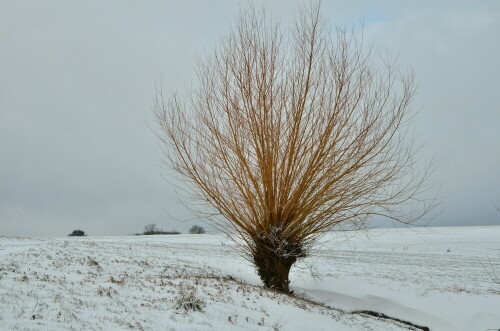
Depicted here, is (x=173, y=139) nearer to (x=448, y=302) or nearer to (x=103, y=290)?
(x=103, y=290)

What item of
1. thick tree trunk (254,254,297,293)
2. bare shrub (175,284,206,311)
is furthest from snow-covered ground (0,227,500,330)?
thick tree trunk (254,254,297,293)

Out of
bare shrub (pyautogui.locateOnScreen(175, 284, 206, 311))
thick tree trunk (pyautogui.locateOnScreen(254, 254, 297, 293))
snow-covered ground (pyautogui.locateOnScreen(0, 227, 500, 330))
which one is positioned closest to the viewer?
snow-covered ground (pyautogui.locateOnScreen(0, 227, 500, 330))

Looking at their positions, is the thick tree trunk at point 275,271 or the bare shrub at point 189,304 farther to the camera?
the thick tree trunk at point 275,271

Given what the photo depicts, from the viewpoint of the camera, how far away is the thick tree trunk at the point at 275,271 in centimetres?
1201

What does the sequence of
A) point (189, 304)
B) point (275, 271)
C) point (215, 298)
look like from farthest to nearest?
point (275, 271), point (215, 298), point (189, 304)

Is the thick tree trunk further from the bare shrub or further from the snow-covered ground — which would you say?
the bare shrub

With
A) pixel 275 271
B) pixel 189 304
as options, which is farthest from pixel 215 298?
pixel 275 271

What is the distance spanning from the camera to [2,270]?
29.2ft

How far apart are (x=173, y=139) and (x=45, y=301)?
6.52 meters

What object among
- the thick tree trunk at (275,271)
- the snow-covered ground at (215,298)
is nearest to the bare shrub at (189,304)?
the snow-covered ground at (215,298)

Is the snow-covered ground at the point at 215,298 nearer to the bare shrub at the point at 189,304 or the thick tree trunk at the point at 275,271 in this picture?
the bare shrub at the point at 189,304

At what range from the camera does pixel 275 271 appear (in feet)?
39.5

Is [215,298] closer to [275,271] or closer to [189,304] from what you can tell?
[189,304]

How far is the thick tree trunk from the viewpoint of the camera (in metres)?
12.0
